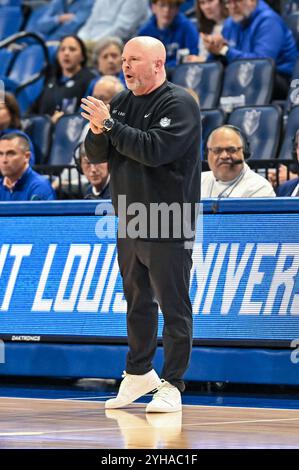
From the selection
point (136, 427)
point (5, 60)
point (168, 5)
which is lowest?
point (136, 427)

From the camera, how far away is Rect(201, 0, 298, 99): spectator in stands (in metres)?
11.9

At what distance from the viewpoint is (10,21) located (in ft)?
55.3

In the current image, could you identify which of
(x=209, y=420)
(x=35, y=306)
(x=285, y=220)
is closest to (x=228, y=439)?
(x=209, y=420)

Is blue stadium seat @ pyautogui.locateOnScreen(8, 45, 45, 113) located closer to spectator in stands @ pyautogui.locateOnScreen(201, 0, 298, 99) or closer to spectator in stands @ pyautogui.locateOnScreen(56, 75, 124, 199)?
spectator in stands @ pyautogui.locateOnScreen(201, 0, 298, 99)

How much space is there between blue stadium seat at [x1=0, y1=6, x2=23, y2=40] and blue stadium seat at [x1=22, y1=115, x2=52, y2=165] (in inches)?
179

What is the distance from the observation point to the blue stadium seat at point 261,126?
34.8ft

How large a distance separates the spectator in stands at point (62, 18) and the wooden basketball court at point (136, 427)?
31.7 ft

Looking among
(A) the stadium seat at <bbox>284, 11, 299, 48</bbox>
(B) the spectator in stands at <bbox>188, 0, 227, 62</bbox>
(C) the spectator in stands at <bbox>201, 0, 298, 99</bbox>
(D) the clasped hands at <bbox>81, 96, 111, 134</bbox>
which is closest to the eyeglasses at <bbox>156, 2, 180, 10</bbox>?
(B) the spectator in stands at <bbox>188, 0, 227, 62</bbox>

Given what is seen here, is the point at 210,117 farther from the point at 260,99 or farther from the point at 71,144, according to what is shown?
the point at 71,144

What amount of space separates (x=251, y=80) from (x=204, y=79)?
637 millimetres

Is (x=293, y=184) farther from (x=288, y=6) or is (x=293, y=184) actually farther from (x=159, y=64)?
(x=288, y=6)
